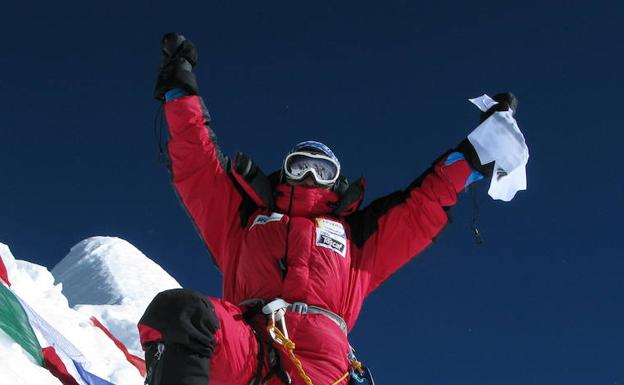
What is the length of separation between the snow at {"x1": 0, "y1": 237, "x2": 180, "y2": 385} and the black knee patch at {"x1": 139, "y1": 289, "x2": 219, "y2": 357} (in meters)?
1.29

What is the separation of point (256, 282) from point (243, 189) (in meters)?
0.72

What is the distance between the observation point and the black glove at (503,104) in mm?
4719

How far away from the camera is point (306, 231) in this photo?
13.9 ft

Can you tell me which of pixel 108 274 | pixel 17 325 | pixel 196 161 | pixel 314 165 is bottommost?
pixel 108 274

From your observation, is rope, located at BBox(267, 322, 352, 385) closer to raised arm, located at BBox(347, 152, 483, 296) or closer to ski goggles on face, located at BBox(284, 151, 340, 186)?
raised arm, located at BBox(347, 152, 483, 296)

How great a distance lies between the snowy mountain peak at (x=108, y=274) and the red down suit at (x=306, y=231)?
18.7ft

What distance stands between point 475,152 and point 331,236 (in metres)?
1.00

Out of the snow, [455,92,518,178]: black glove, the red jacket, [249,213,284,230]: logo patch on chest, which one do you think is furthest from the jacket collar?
the snow

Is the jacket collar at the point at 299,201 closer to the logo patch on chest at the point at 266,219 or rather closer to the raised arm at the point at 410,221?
the logo patch on chest at the point at 266,219

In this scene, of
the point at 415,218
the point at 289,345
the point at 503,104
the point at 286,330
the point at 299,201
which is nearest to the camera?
the point at 289,345

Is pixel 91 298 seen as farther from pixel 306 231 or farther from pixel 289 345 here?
pixel 289 345

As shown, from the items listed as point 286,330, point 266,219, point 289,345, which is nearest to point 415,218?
point 266,219

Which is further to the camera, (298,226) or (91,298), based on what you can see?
(91,298)

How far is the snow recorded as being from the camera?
4.57m
